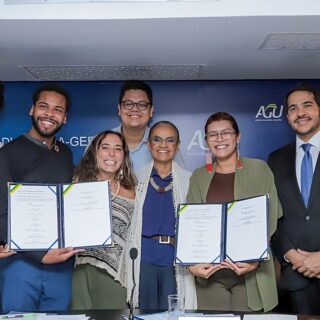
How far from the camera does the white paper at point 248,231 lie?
2.98 m

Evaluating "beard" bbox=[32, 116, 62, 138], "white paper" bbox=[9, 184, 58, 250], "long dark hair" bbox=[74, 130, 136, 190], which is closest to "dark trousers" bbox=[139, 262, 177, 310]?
"long dark hair" bbox=[74, 130, 136, 190]

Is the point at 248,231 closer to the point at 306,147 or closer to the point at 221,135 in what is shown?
the point at 221,135

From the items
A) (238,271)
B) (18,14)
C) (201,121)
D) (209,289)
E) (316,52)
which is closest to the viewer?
(18,14)

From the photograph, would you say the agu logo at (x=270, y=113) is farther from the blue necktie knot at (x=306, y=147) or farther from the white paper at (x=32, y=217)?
the white paper at (x=32, y=217)

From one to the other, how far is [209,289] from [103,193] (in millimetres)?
959

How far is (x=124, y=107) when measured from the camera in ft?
13.6

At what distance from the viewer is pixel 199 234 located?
315cm

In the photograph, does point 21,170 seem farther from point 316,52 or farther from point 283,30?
point 316,52

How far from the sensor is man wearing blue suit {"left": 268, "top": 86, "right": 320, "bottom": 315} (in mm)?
3383

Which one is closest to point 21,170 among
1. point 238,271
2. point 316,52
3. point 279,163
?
point 238,271

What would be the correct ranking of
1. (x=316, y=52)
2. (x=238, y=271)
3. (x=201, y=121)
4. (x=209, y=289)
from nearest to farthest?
(x=238, y=271) → (x=209, y=289) → (x=316, y=52) → (x=201, y=121)

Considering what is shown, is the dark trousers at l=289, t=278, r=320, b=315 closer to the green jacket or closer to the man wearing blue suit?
the man wearing blue suit

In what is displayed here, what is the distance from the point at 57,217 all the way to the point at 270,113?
2.15m

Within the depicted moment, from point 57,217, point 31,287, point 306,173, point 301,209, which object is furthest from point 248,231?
point 31,287
